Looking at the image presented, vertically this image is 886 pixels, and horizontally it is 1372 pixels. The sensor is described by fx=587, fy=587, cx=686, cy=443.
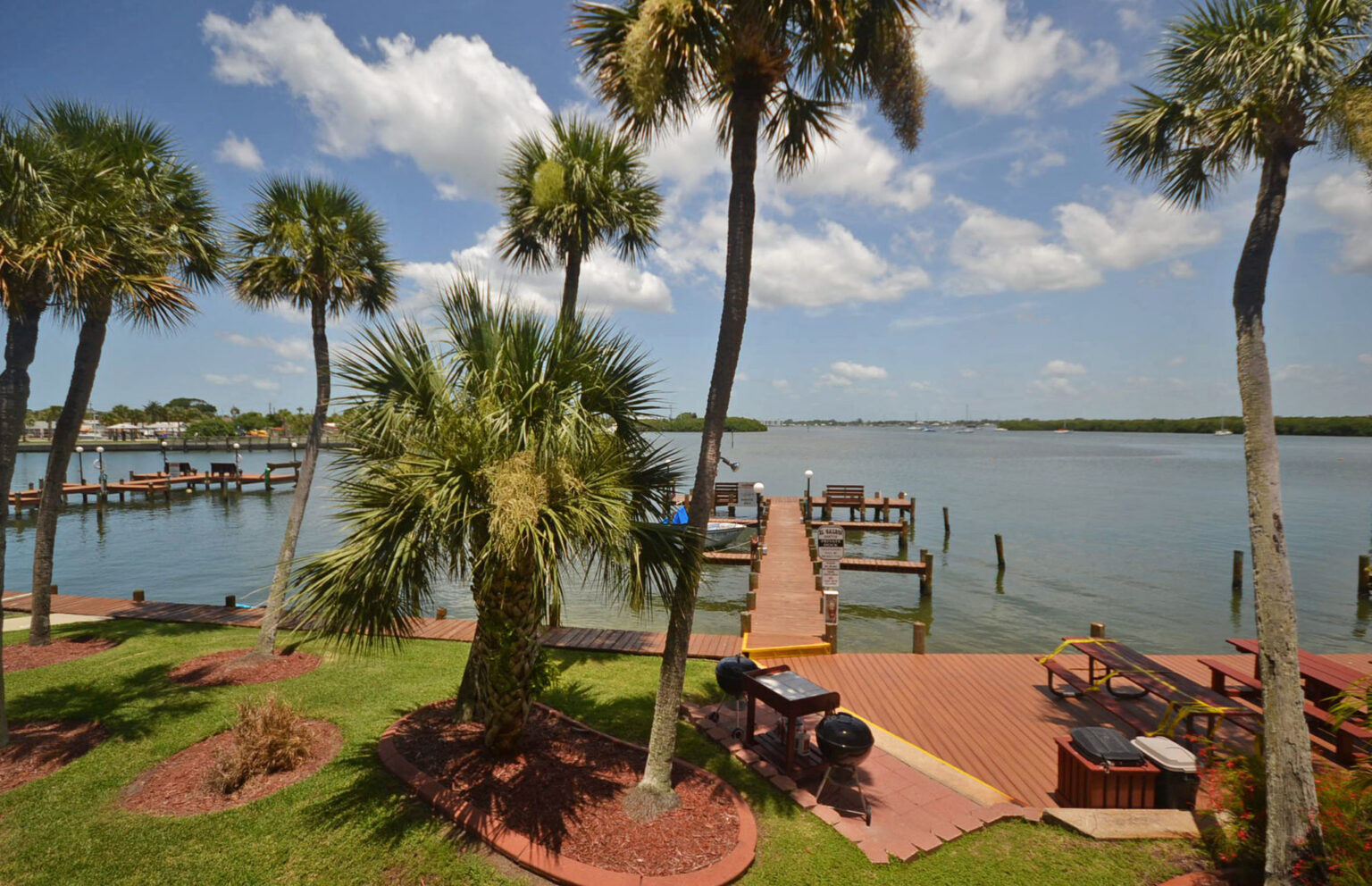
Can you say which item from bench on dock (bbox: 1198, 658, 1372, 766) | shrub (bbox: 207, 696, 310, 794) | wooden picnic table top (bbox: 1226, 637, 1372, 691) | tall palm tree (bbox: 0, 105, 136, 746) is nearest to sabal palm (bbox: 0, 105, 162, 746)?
tall palm tree (bbox: 0, 105, 136, 746)

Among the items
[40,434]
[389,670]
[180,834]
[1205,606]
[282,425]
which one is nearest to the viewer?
[180,834]

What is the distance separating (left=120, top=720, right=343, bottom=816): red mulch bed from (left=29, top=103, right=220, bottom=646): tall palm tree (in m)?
5.44

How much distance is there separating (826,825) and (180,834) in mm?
5946

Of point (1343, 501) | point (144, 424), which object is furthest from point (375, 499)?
point (144, 424)

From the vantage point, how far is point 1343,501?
49812mm

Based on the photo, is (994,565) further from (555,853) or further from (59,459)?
(59,459)

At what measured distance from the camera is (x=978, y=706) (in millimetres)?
9180

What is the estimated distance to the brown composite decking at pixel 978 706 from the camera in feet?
24.3

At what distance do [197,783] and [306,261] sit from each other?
336 inches

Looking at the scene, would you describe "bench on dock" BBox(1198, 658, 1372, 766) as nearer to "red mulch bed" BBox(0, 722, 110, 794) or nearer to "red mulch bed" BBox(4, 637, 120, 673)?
"red mulch bed" BBox(0, 722, 110, 794)

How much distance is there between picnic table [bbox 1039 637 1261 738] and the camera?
766 cm

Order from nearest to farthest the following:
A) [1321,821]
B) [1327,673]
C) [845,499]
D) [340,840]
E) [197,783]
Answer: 1. [1321,821]
2. [340,840]
3. [197,783]
4. [1327,673]
5. [845,499]

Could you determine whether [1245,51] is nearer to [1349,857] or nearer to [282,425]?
[1349,857]

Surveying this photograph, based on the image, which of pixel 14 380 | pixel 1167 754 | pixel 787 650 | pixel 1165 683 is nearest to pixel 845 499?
pixel 787 650
